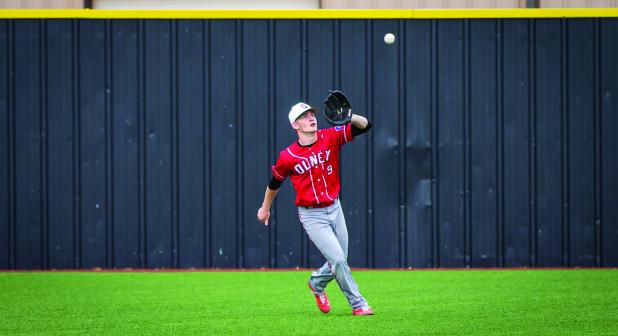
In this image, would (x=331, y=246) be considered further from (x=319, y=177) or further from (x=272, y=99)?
(x=272, y=99)

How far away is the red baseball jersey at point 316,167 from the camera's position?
29.9ft

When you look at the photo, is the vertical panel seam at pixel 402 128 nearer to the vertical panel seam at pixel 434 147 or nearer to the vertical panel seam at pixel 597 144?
the vertical panel seam at pixel 434 147

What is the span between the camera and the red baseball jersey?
9.11m

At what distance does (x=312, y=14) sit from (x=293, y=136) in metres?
1.52

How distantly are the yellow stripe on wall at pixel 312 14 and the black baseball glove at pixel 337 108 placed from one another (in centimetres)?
447

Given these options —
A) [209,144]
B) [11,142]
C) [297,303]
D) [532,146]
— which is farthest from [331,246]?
[11,142]

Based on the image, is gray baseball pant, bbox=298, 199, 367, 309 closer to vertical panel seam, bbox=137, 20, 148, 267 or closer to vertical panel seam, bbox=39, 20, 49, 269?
vertical panel seam, bbox=137, 20, 148, 267

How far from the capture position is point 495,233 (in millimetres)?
13422

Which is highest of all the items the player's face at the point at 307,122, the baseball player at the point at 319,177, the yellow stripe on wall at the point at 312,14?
the yellow stripe on wall at the point at 312,14

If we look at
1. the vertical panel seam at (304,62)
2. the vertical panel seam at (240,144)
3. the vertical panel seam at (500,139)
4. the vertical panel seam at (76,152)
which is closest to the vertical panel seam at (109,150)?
the vertical panel seam at (76,152)

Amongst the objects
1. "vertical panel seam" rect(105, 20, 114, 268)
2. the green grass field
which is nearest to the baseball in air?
the green grass field

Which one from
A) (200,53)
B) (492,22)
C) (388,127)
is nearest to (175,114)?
(200,53)

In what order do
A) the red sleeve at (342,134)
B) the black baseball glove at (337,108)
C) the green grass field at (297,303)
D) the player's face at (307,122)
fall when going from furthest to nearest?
the red sleeve at (342,134)
the player's face at (307,122)
the black baseball glove at (337,108)
the green grass field at (297,303)

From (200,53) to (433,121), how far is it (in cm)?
301
